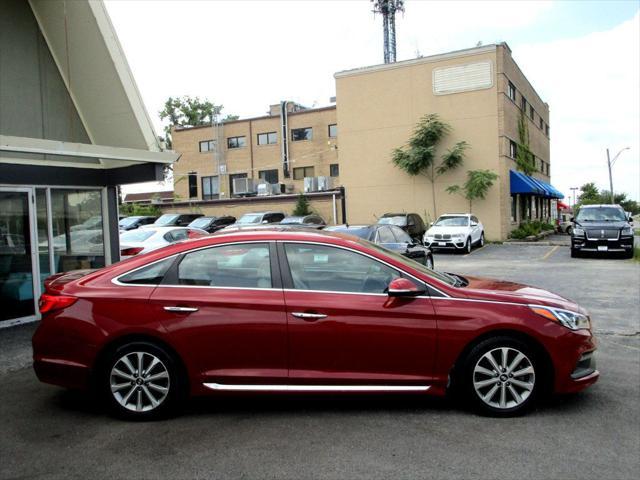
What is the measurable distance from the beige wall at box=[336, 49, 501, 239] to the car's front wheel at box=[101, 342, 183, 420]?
24417 millimetres

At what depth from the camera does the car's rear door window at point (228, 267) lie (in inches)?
175

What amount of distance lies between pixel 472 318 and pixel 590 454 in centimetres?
122

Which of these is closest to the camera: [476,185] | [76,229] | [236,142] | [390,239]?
[76,229]

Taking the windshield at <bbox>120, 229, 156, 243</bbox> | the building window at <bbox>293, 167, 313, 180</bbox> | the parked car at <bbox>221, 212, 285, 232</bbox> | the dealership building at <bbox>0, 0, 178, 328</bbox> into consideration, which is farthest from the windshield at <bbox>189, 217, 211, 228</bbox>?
the dealership building at <bbox>0, 0, 178, 328</bbox>

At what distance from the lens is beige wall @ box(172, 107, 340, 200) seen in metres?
40.3

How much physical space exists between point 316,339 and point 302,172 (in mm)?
37655

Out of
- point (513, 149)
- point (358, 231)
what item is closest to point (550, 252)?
point (513, 149)

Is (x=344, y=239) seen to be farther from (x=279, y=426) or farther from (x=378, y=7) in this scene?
(x=378, y=7)

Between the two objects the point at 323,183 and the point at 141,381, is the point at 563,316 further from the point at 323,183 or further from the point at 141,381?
the point at 323,183

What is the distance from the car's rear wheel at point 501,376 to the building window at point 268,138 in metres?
38.8

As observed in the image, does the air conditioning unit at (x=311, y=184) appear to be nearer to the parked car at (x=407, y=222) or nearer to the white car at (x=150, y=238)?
the parked car at (x=407, y=222)

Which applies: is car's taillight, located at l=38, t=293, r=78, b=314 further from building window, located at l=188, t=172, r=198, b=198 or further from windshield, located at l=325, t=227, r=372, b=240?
building window, located at l=188, t=172, r=198, b=198

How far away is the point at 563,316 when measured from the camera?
4410 millimetres

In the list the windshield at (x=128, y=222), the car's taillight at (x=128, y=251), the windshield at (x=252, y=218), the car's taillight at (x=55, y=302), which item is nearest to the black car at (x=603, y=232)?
the car's taillight at (x=128, y=251)
